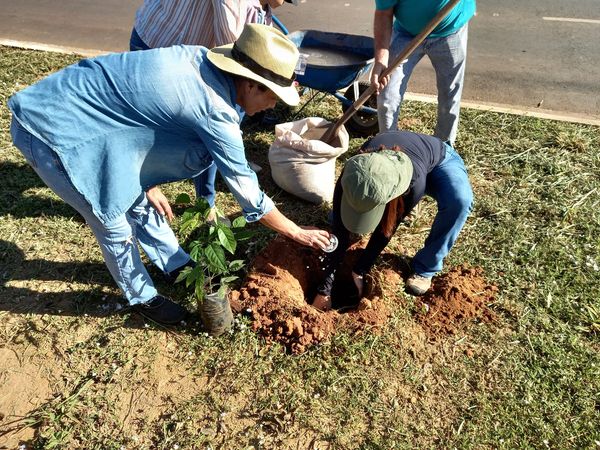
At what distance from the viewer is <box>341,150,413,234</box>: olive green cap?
8.16 feet

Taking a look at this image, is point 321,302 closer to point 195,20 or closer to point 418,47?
point 195,20

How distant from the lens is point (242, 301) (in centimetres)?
325

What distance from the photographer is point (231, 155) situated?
2.23m

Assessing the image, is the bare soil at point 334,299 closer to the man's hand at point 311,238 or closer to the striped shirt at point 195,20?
the man's hand at point 311,238

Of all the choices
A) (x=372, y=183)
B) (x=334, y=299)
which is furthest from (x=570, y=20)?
(x=372, y=183)

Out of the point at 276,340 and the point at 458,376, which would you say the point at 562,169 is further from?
the point at 276,340

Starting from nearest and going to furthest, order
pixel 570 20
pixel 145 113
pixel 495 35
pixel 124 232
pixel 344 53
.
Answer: pixel 145 113
pixel 124 232
pixel 344 53
pixel 495 35
pixel 570 20

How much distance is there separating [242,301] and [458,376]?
1.42 m

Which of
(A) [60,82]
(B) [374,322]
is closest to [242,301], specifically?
(B) [374,322]

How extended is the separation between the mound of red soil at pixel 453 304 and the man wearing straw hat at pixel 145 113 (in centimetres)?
139

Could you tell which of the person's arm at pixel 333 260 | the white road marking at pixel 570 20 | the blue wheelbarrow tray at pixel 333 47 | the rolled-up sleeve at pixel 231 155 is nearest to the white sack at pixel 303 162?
the person's arm at pixel 333 260

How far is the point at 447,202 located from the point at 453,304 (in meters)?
0.75

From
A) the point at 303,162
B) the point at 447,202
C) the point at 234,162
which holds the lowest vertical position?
the point at 303,162

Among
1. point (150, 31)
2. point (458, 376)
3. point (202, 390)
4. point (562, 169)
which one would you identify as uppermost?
point (150, 31)
